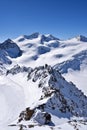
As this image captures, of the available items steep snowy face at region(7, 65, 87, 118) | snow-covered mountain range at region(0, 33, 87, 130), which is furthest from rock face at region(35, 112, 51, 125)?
steep snowy face at region(7, 65, 87, 118)

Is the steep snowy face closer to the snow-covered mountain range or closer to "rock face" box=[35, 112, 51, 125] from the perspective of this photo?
the snow-covered mountain range

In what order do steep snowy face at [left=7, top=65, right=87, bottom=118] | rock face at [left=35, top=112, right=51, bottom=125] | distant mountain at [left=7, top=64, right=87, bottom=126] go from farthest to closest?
steep snowy face at [left=7, top=65, right=87, bottom=118] → distant mountain at [left=7, top=64, right=87, bottom=126] → rock face at [left=35, top=112, right=51, bottom=125]

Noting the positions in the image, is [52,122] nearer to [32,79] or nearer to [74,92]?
[74,92]

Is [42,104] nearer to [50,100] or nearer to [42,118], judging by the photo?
[50,100]

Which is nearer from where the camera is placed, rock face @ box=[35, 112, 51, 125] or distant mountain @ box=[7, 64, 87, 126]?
rock face @ box=[35, 112, 51, 125]

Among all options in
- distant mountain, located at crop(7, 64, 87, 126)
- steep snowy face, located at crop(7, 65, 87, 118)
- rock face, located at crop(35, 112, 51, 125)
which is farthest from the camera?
steep snowy face, located at crop(7, 65, 87, 118)

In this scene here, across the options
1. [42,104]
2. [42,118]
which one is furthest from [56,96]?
[42,118]

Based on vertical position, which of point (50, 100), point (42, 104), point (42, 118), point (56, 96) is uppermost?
point (56, 96)

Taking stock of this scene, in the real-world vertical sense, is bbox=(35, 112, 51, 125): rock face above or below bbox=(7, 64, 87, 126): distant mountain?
below

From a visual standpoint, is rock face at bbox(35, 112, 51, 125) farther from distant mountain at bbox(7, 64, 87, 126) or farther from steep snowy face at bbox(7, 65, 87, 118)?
steep snowy face at bbox(7, 65, 87, 118)

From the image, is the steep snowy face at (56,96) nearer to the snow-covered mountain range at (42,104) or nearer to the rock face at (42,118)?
the snow-covered mountain range at (42,104)

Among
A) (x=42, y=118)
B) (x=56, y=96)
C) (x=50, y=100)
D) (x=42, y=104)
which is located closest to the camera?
(x=42, y=118)
